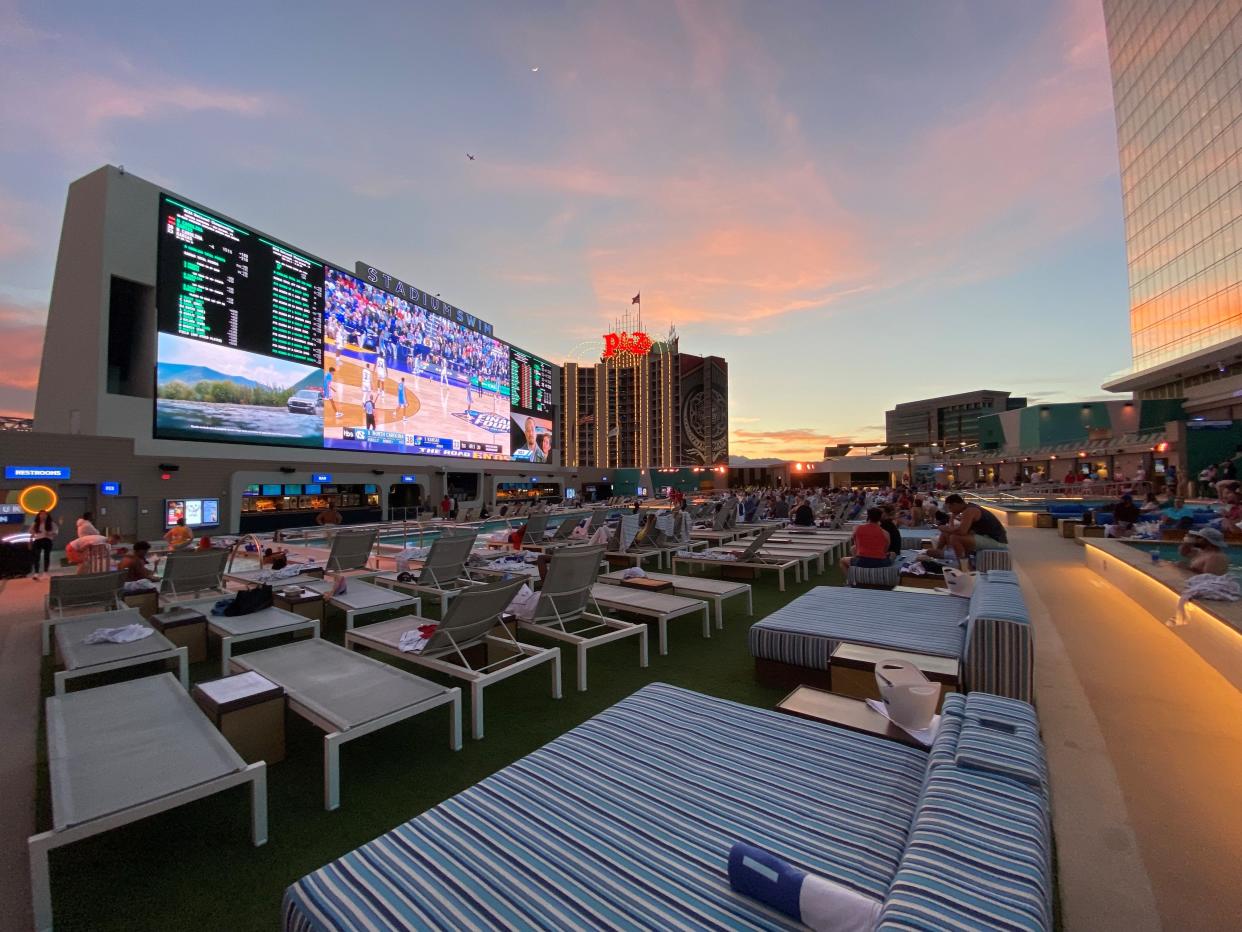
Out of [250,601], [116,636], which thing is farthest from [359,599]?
[116,636]

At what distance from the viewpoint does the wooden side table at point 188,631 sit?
202 inches

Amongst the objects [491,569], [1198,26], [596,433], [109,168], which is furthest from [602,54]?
[596,433]

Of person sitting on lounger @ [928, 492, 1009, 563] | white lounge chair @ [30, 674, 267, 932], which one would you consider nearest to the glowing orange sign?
person sitting on lounger @ [928, 492, 1009, 563]

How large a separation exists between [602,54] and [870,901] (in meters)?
14.9

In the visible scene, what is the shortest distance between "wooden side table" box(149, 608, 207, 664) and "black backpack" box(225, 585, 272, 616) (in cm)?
28

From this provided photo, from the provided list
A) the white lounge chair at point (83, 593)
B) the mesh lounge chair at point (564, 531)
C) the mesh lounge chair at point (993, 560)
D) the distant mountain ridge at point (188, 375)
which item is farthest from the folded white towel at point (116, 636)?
the distant mountain ridge at point (188, 375)

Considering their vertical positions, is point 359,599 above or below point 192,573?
below

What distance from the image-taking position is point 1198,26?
3497 cm

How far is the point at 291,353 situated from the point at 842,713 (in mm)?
25401

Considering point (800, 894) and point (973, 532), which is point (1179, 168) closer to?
point (973, 532)

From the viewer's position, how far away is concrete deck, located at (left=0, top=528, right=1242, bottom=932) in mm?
2084

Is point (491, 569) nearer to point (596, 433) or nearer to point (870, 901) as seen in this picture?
point (870, 901)

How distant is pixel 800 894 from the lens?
1.34 m

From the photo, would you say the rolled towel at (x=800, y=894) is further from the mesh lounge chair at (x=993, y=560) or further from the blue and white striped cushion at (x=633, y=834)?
the mesh lounge chair at (x=993, y=560)
